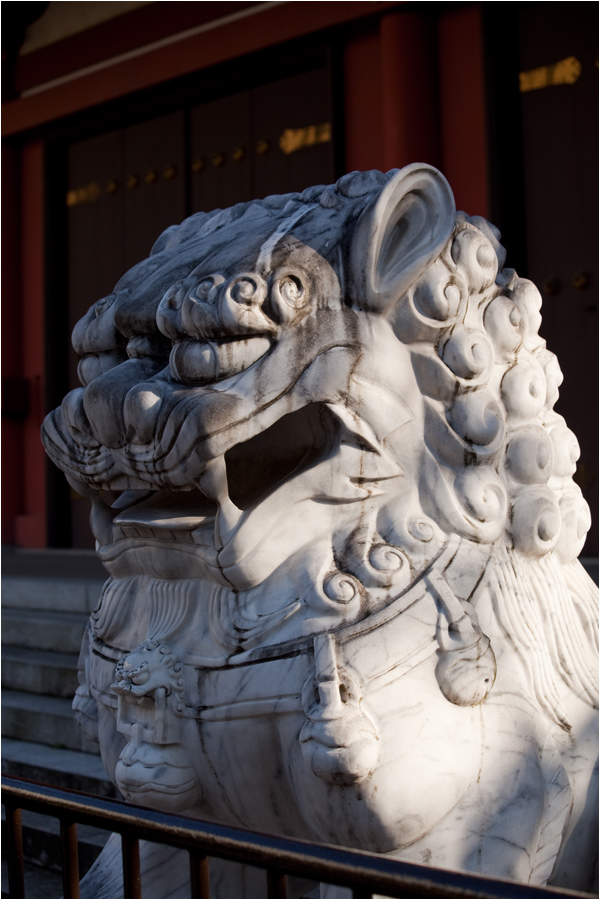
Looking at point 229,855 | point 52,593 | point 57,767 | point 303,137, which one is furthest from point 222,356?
point 303,137

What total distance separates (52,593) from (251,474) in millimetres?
2411

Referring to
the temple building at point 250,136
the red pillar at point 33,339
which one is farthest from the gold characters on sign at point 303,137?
the red pillar at point 33,339

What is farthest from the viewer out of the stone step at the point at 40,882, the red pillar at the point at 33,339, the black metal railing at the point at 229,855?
the red pillar at the point at 33,339

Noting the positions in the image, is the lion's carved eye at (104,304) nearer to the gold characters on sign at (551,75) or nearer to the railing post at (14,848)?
the railing post at (14,848)

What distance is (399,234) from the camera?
1.24 metres

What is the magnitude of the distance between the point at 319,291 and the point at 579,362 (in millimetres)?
2473

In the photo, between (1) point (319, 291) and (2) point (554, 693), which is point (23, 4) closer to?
(1) point (319, 291)

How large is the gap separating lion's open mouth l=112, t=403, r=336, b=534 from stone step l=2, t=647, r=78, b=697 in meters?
1.79

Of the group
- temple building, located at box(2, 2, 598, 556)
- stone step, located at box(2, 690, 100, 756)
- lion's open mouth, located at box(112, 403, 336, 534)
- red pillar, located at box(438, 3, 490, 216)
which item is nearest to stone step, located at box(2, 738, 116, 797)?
stone step, located at box(2, 690, 100, 756)

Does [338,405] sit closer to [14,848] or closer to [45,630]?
[14,848]

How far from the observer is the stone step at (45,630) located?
325 cm

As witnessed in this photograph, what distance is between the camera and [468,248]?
4.08 feet

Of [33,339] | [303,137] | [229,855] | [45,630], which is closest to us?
[229,855]

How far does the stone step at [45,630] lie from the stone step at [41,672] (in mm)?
37
